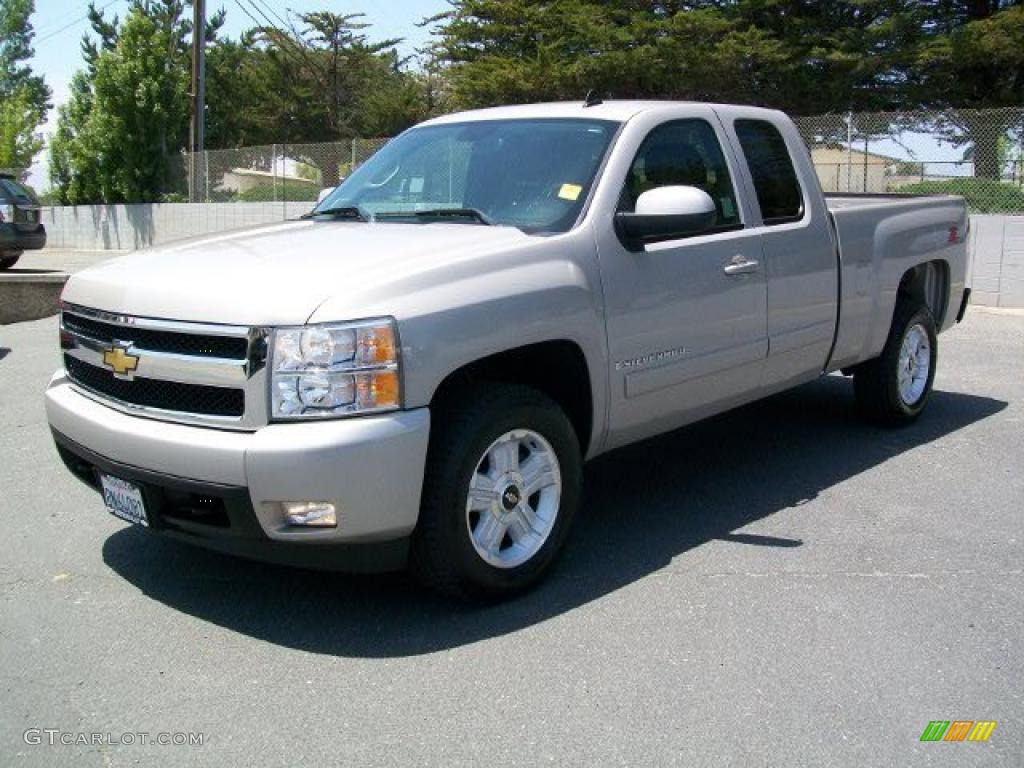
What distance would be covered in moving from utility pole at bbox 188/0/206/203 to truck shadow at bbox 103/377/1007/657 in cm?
2335

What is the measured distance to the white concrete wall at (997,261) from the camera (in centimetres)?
1312

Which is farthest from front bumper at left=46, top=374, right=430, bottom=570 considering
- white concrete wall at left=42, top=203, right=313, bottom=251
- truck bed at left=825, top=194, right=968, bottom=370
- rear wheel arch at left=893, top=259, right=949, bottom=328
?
white concrete wall at left=42, top=203, right=313, bottom=251

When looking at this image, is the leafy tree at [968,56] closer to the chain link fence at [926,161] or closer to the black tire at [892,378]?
the chain link fence at [926,161]

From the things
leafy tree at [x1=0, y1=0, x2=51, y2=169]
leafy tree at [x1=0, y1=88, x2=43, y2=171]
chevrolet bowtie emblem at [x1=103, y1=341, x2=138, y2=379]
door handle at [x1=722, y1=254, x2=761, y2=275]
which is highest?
leafy tree at [x1=0, y1=0, x2=51, y2=169]

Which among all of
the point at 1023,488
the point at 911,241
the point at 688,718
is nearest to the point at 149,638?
the point at 688,718

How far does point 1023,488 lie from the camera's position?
18.9ft

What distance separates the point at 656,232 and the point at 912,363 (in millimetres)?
3123

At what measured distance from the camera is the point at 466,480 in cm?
395

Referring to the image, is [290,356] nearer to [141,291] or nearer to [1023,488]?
[141,291]

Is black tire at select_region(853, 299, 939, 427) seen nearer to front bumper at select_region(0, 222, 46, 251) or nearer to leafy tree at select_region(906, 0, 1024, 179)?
front bumper at select_region(0, 222, 46, 251)

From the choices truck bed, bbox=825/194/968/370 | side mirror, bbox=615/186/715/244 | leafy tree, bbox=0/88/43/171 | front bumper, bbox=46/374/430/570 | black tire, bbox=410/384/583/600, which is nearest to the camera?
front bumper, bbox=46/374/430/570

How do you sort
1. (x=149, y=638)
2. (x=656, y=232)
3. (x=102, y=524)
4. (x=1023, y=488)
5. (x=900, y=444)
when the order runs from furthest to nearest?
(x=900, y=444) → (x=1023, y=488) → (x=102, y=524) → (x=656, y=232) → (x=149, y=638)

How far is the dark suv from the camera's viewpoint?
63.6ft

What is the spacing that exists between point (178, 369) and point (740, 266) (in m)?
2.67
